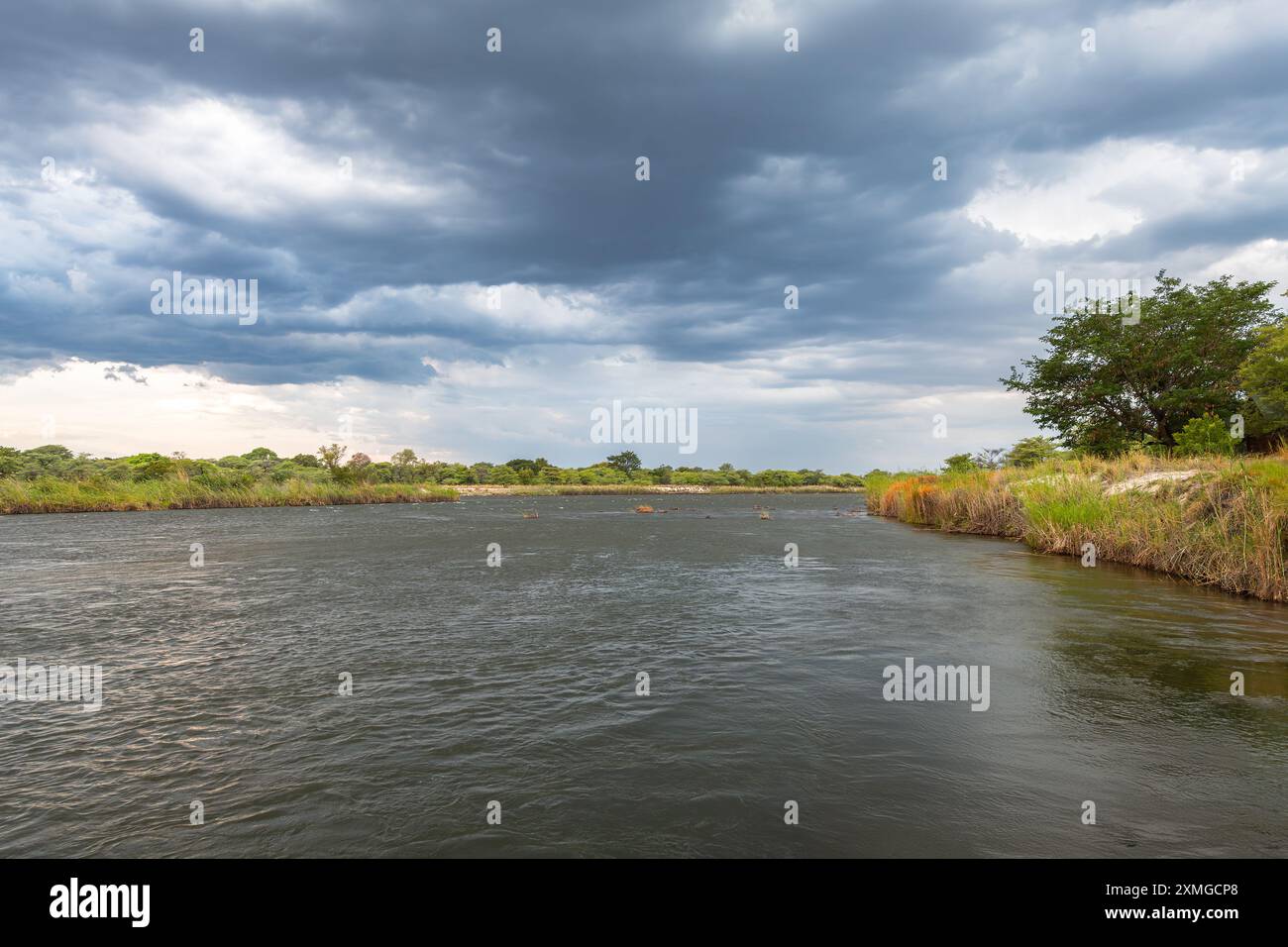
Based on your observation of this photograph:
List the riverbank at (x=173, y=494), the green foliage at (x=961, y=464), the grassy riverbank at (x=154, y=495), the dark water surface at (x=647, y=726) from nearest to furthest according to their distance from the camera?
1. the dark water surface at (x=647, y=726)
2. the green foliage at (x=961, y=464)
3. the grassy riverbank at (x=154, y=495)
4. the riverbank at (x=173, y=494)

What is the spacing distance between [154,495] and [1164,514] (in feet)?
272

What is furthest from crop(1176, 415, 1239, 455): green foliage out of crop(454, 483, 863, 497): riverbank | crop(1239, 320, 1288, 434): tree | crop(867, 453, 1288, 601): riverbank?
crop(454, 483, 863, 497): riverbank

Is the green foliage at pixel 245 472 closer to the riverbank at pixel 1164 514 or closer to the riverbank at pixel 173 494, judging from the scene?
the riverbank at pixel 173 494

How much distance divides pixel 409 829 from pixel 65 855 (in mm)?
2665

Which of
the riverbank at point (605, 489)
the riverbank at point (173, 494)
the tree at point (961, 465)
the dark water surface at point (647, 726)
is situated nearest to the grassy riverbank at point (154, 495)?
the riverbank at point (173, 494)

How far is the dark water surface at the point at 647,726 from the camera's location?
540 centimetres

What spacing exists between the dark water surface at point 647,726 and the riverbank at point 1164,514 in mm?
1258

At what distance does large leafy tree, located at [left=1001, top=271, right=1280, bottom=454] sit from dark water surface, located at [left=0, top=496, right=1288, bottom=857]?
2662 cm

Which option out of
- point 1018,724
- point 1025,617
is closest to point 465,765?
point 1018,724

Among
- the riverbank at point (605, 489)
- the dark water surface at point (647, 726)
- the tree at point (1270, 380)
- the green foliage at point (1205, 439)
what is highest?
the tree at point (1270, 380)

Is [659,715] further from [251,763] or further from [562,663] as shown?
[251,763]

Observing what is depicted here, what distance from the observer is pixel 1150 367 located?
122 ft

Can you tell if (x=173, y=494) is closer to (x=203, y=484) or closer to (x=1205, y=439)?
(x=203, y=484)

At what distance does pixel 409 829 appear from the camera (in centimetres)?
542
